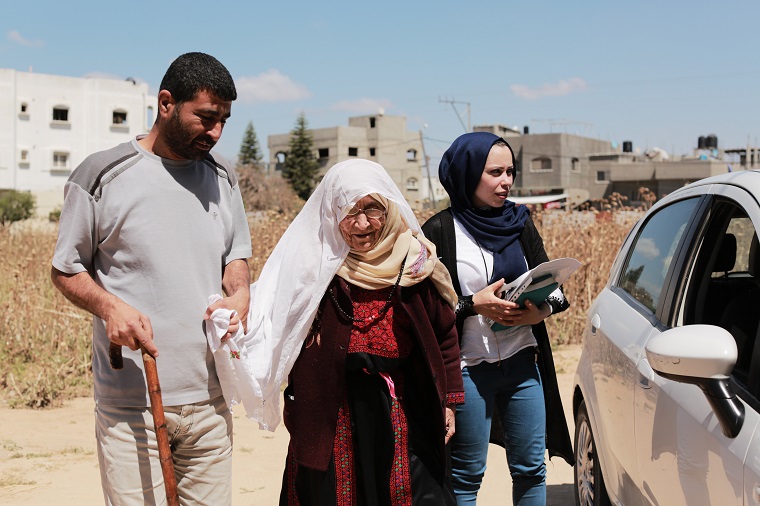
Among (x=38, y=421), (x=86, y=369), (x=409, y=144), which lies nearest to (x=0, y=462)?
(x=38, y=421)

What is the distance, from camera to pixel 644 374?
10.4ft

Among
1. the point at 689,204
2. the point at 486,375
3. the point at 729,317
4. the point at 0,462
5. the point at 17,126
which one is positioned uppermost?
the point at 17,126

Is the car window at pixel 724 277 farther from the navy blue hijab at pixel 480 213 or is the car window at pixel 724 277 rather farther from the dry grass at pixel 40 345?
the dry grass at pixel 40 345

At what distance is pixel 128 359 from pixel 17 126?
216 ft

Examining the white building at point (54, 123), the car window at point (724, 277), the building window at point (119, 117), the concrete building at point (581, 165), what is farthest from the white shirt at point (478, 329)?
the concrete building at point (581, 165)

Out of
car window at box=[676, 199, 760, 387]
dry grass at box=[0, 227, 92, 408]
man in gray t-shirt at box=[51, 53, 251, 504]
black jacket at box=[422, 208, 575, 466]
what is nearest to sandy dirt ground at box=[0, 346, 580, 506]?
dry grass at box=[0, 227, 92, 408]

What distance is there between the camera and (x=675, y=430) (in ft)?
8.84

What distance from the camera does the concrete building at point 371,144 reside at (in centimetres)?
8812

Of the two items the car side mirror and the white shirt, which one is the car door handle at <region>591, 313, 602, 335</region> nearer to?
the white shirt

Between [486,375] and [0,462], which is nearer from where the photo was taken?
[486,375]

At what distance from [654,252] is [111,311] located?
2.42m

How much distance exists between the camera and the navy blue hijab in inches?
149

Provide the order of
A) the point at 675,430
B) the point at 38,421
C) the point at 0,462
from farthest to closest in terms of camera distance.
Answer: the point at 38,421 → the point at 0,462 → the point at 675,430

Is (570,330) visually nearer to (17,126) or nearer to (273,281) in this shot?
(273,281)
